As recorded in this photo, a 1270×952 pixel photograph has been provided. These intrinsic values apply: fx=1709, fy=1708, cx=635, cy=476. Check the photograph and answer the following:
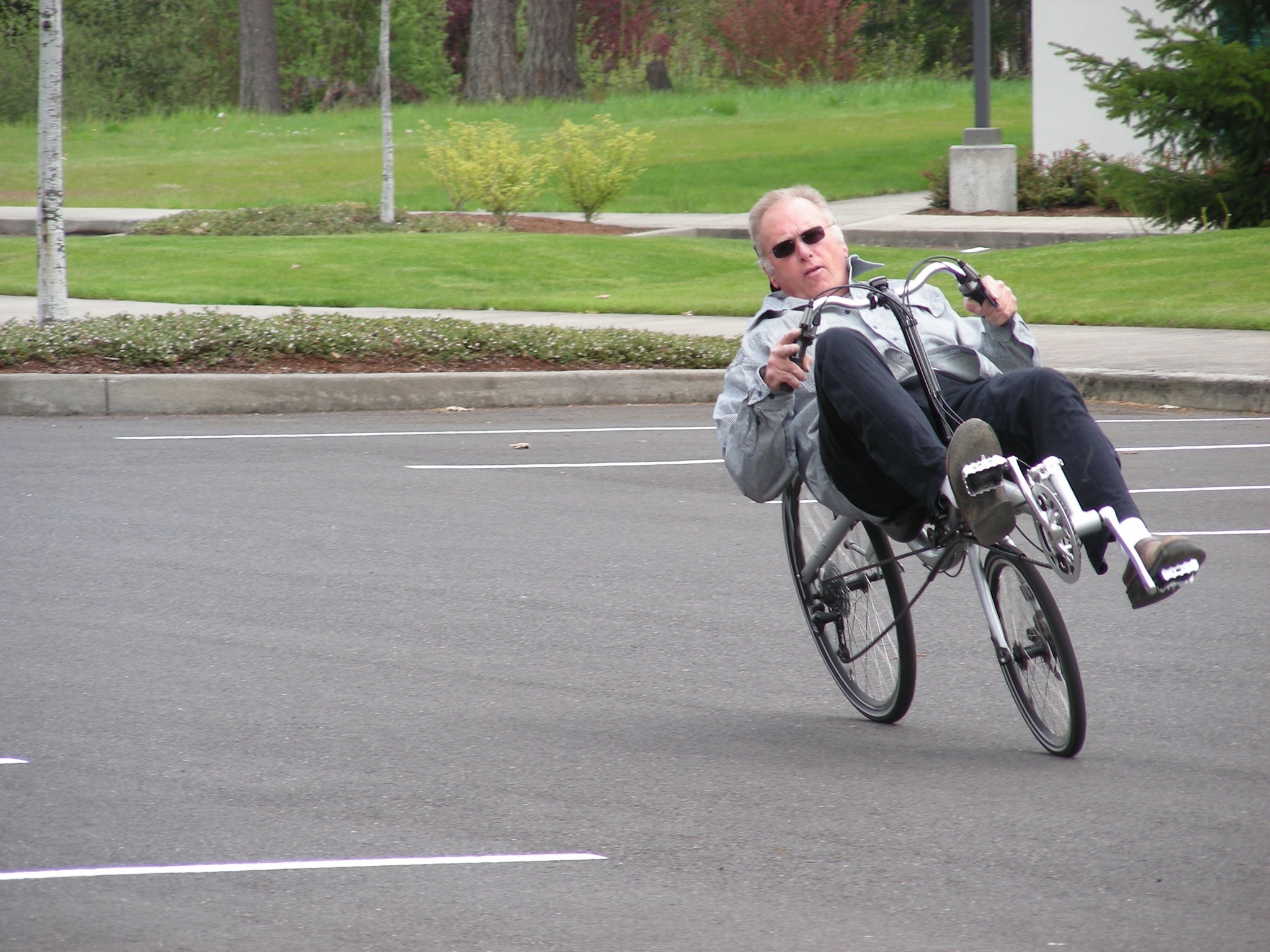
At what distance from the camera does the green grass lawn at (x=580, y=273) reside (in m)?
15.1

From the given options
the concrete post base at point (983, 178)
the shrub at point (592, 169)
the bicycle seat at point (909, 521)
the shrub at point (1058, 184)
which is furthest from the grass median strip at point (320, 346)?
the shrub at point (1058, 184)

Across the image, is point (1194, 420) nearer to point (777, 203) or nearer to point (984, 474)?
point (777, 203)

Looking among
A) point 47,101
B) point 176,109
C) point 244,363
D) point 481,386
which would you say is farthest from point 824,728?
point 176,109

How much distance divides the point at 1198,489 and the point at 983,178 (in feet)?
56.5

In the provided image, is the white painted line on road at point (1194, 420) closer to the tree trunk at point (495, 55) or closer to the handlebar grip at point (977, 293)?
the handlebar grip at point (977, 293)

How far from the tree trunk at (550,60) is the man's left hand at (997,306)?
4033 cm

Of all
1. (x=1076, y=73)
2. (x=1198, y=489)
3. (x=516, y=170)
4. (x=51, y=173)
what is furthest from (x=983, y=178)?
(x=1198, y=489)

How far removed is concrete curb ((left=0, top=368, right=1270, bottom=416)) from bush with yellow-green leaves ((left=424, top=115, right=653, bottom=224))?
Answer: 438 inches

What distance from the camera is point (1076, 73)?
1025 inches

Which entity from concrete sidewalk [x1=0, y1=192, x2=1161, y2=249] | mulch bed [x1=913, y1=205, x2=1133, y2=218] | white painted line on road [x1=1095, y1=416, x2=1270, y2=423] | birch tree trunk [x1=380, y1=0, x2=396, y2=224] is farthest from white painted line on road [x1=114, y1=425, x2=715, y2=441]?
mulch bed [x1=913, y1=205, x2=1133, y2=218]

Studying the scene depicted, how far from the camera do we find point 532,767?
450cm

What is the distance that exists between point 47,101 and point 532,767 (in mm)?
9693

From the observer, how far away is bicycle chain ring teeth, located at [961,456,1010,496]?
4.12 metres

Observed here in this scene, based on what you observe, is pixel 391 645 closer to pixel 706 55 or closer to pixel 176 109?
pixel 176 109
